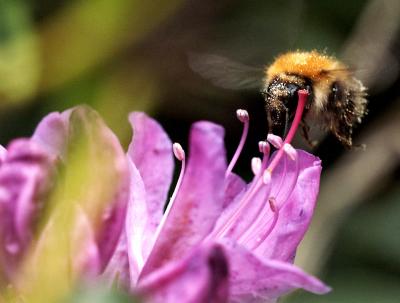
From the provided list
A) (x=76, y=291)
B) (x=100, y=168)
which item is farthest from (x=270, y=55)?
(x=76, y=291)

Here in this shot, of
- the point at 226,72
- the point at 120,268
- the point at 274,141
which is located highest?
the point at 226,72

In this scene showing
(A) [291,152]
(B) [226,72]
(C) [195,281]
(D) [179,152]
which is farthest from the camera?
(B) [226,72]

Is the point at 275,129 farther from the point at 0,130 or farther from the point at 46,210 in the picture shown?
the point at 0,130

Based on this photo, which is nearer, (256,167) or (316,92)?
(256,167)

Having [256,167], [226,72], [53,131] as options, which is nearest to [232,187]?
[256,167]

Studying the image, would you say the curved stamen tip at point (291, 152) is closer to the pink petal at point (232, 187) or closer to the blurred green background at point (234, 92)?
the pink petal at point (232, 187)

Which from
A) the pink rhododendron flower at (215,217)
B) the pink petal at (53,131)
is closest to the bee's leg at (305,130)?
the pink rhododendron flower at (215,217)

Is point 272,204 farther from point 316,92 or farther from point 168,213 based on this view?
point 316,92

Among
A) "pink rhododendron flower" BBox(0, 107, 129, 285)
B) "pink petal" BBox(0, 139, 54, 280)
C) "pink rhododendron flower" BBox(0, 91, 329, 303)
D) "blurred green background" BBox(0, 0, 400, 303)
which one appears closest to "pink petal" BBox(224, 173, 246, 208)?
"pink rhododendron flower" BBox(0, 91, 329, 303)
